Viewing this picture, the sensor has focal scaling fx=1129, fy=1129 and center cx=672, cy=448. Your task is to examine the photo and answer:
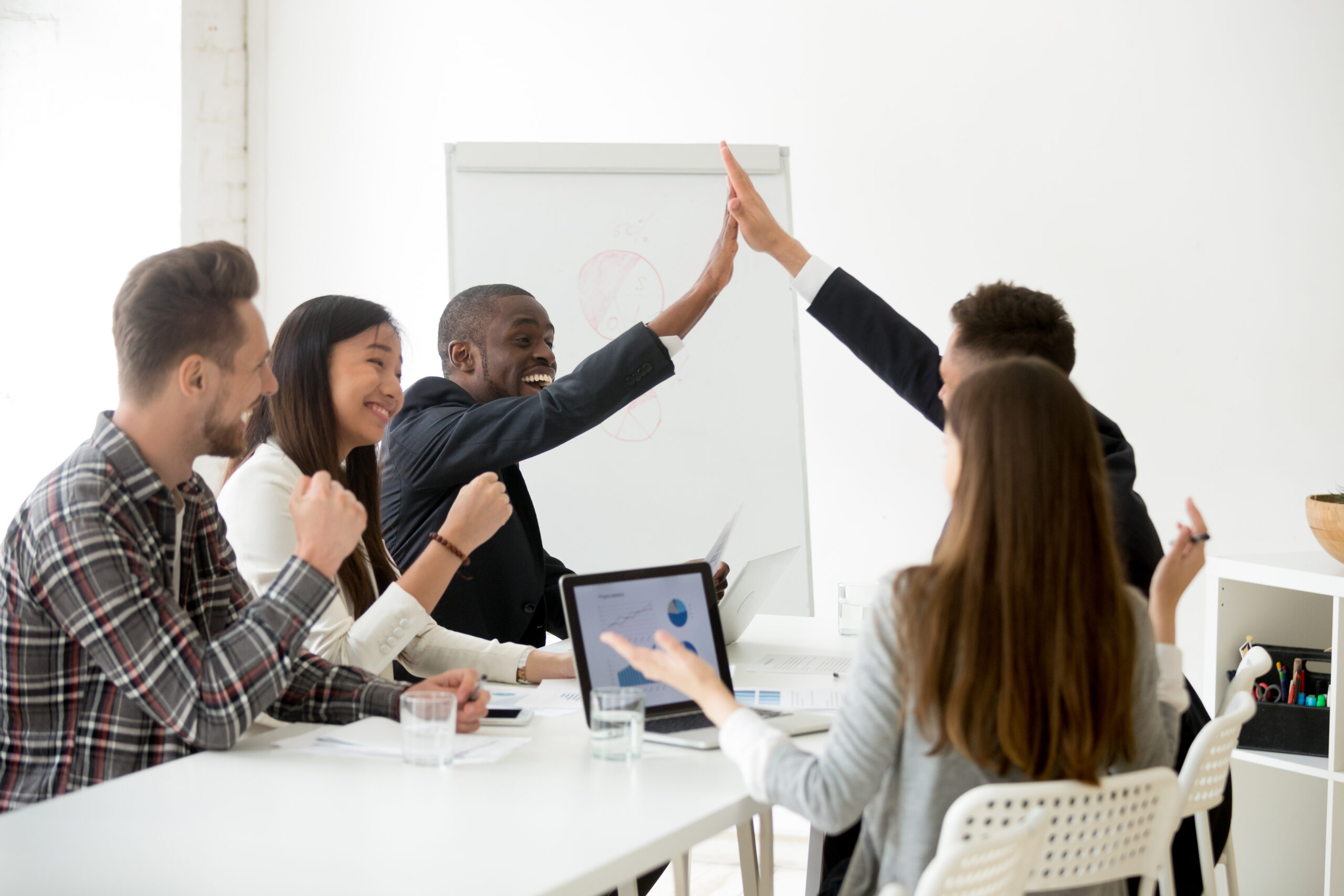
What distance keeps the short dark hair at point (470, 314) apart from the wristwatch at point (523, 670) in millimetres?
988

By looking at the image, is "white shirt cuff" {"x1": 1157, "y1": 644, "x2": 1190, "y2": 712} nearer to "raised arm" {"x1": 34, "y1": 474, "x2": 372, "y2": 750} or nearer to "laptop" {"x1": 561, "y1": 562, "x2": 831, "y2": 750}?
"laptop" {"x1": 561, "y1": 562, "x2": 831, "y2": 750}

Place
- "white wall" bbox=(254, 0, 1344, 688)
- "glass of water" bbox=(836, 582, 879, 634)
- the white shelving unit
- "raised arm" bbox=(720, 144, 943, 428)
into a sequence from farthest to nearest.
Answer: "white wall" bbox=(254, 0, 1344, 688)
the white shelving unit
"raised arm" bbox=(720, 144, 943, 428)
"glass of water" bbox=(836, 582, 879, 634)

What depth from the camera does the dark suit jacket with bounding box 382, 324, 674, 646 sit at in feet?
A: 7.36

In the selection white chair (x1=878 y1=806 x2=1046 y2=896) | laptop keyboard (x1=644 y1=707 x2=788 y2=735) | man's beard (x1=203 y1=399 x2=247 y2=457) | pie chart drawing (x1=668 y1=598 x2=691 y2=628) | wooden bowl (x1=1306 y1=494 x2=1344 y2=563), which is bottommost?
white chair (x1=878 y1=806 x2=1046 y2=896)

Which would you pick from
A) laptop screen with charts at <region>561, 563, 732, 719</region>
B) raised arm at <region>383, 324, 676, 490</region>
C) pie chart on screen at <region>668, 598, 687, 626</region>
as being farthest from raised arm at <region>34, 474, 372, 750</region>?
raised arm at <region>383, 324, 676, 490</region>

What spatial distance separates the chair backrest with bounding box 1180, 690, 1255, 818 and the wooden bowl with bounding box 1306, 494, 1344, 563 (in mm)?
1038

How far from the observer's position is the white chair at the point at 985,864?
1.02 metres

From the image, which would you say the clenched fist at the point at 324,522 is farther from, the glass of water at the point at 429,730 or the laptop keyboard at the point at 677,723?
the laptop keyboard at the point at 677,723

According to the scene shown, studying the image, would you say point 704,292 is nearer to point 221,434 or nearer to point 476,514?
point 476,514

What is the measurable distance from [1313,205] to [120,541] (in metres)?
3.04

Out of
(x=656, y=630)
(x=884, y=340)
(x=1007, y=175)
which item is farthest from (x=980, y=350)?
(x=1007, y=175)

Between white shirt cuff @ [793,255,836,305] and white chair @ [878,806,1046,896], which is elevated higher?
white shirt cuff @ [793,255,836,305]

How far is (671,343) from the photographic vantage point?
7.69ft

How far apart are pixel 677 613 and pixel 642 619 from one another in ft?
0.22
